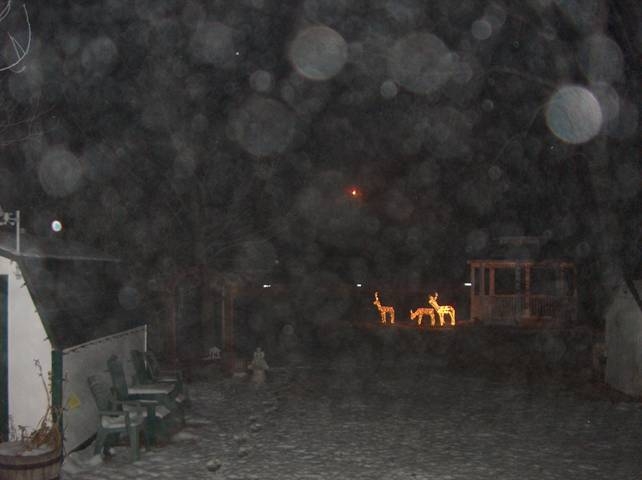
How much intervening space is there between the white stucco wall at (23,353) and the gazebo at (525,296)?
66.8 feet

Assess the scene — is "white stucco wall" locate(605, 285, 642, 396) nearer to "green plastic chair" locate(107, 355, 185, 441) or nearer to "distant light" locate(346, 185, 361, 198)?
"green plastic chair" locate(107, 355, 185, 441)

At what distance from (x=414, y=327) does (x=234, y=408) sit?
Answer: 14.4 meters

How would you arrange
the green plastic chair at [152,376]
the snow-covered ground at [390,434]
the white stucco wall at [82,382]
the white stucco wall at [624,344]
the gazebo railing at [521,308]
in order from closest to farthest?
the snow-covered ground at [390,434] < the white stucco wall at [82,382] < the green plastic chair at [152,376] < the white stucco wall at [624,344] < the gazebo railing at [521,308]

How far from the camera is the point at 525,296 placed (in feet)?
86.0

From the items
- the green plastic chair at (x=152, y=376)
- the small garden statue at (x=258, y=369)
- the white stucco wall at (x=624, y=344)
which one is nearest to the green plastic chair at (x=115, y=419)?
the green plastic chair at (x=152, y=376)

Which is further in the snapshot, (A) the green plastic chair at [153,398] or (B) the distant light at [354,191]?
(B) the distant light at [354,191]

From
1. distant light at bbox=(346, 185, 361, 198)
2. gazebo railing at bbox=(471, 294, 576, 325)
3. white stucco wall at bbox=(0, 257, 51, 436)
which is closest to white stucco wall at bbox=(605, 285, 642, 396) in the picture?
white stucco wall at bbox=(0, 257, 51, 436)

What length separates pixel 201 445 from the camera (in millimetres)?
8984

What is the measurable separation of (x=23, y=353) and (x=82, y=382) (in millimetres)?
940

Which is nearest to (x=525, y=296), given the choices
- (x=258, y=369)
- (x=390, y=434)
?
(x=258, y=369)

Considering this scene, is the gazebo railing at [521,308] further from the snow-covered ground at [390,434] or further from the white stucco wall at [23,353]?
the white stucco wall at [23,353]

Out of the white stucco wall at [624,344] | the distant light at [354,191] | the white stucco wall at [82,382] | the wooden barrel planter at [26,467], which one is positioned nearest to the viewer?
the wooden barrel planter at [26,467]

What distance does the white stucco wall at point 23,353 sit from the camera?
7984 mm

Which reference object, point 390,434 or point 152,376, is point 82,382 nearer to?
point 152,376
